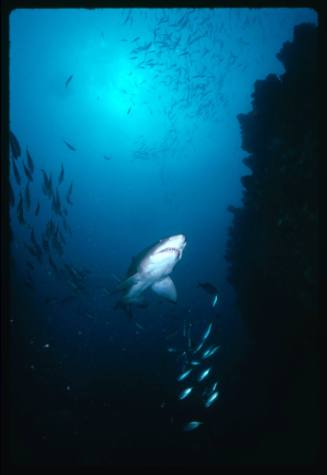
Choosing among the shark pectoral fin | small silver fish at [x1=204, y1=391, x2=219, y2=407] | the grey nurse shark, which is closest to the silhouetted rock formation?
small silver fish at [x1=204, y1=391, x2=219, y2=407]

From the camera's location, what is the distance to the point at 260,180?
9.96 m

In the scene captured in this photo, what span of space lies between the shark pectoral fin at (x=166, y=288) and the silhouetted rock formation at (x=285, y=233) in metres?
3.54

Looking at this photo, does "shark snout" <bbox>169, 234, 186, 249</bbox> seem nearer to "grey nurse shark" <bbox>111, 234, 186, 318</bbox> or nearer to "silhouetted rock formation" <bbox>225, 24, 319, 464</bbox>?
"grey nurse shark" <bbox>111, 234, 186, 318</bbox>

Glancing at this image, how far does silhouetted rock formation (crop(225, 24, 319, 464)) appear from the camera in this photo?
7.65 metres

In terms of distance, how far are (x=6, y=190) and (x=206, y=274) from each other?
77401mm

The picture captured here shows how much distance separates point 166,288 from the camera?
7621 millimetres

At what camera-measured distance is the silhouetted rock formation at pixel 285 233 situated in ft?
25.1

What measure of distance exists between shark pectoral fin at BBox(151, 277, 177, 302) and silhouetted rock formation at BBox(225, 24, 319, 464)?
3.54 metres

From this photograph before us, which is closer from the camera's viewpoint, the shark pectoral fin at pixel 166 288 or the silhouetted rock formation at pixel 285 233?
the shark pectoral fin at pixel 166 288

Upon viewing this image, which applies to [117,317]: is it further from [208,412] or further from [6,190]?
[6,190]

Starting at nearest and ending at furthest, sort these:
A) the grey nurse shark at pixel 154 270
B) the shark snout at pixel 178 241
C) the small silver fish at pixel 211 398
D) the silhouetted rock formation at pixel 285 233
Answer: the shark snout at pixel 178 241
the grey nurse shark at pixel 154 270
the small silver fish at pixel 211 398
the silhouetted rock formation at pixel 285 233

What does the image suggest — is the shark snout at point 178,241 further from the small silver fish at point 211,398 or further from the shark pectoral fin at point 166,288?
the small silver fish at point 211,398

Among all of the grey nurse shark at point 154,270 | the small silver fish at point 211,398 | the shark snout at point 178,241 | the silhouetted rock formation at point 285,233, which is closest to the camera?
the shark snout at point 178,241

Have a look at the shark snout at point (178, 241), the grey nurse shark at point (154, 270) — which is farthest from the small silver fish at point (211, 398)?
the shark snout at point (178, 241)
